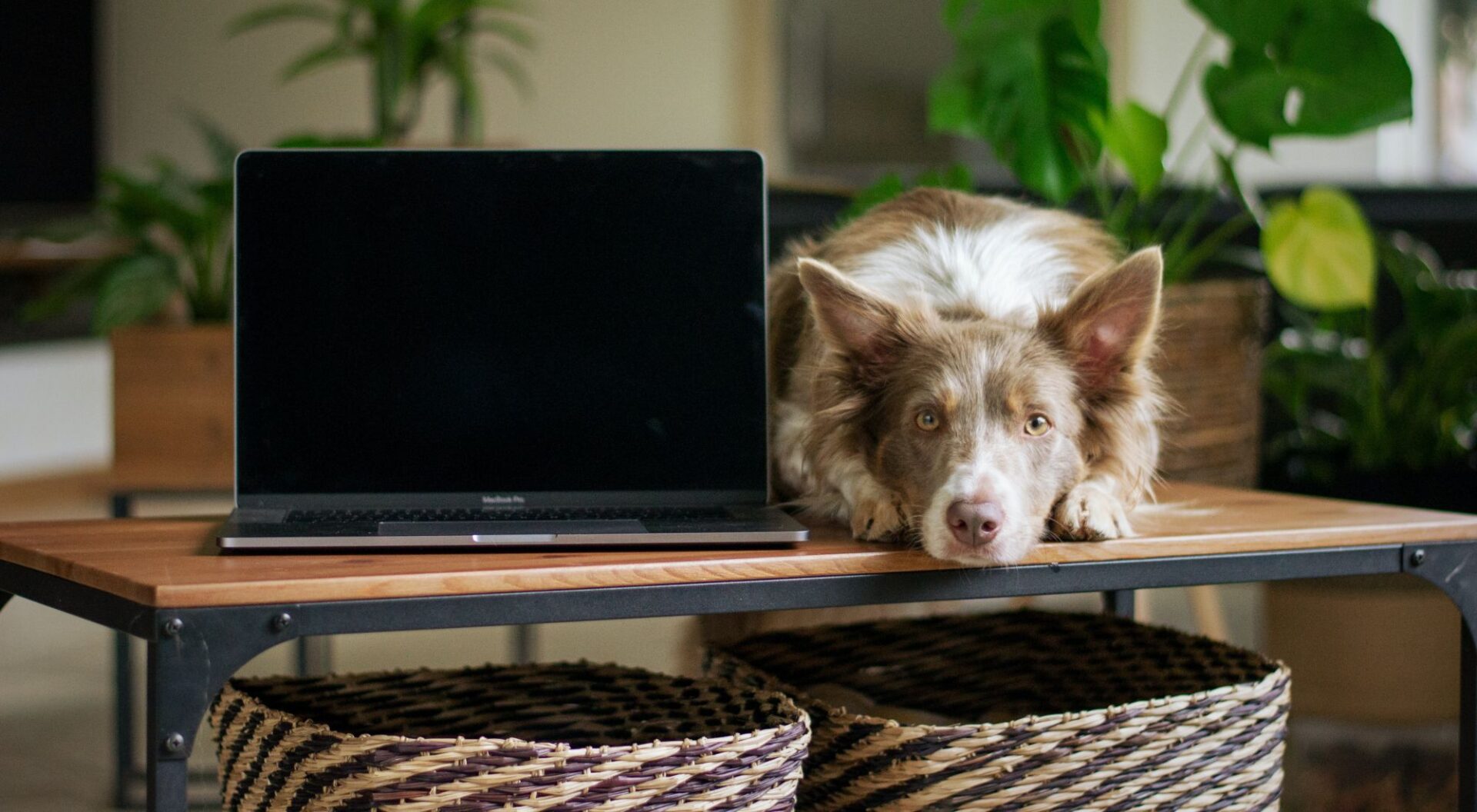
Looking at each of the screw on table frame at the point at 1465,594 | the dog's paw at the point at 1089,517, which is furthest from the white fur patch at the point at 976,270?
the screw on table frame at the point at 1465,594

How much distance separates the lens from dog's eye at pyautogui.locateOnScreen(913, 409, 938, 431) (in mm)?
1378

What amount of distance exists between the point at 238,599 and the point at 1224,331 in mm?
1859

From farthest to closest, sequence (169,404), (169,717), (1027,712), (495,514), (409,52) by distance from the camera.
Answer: (409,52)
(169,404)
(1027,712)
(495,514)
(169,717)

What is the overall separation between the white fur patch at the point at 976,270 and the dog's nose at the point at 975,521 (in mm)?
330

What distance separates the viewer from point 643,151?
56.6 inches

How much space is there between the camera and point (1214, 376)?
8.18ft

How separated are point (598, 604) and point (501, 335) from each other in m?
0.34

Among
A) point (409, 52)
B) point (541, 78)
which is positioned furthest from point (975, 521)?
point (541, 78)

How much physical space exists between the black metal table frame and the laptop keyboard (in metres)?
0.16

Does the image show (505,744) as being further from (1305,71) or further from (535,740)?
(1305,71)

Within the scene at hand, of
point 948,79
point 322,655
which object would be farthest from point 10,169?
point 948,79

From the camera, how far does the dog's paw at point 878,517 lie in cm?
134

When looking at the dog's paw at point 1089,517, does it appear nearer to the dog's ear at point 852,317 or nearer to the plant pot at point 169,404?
the dog's ear at point 852,317

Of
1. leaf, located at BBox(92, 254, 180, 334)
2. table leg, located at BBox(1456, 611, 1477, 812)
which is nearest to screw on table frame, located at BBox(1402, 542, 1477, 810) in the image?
table leg, located at BBox(1456, 611, 1477, 812)
